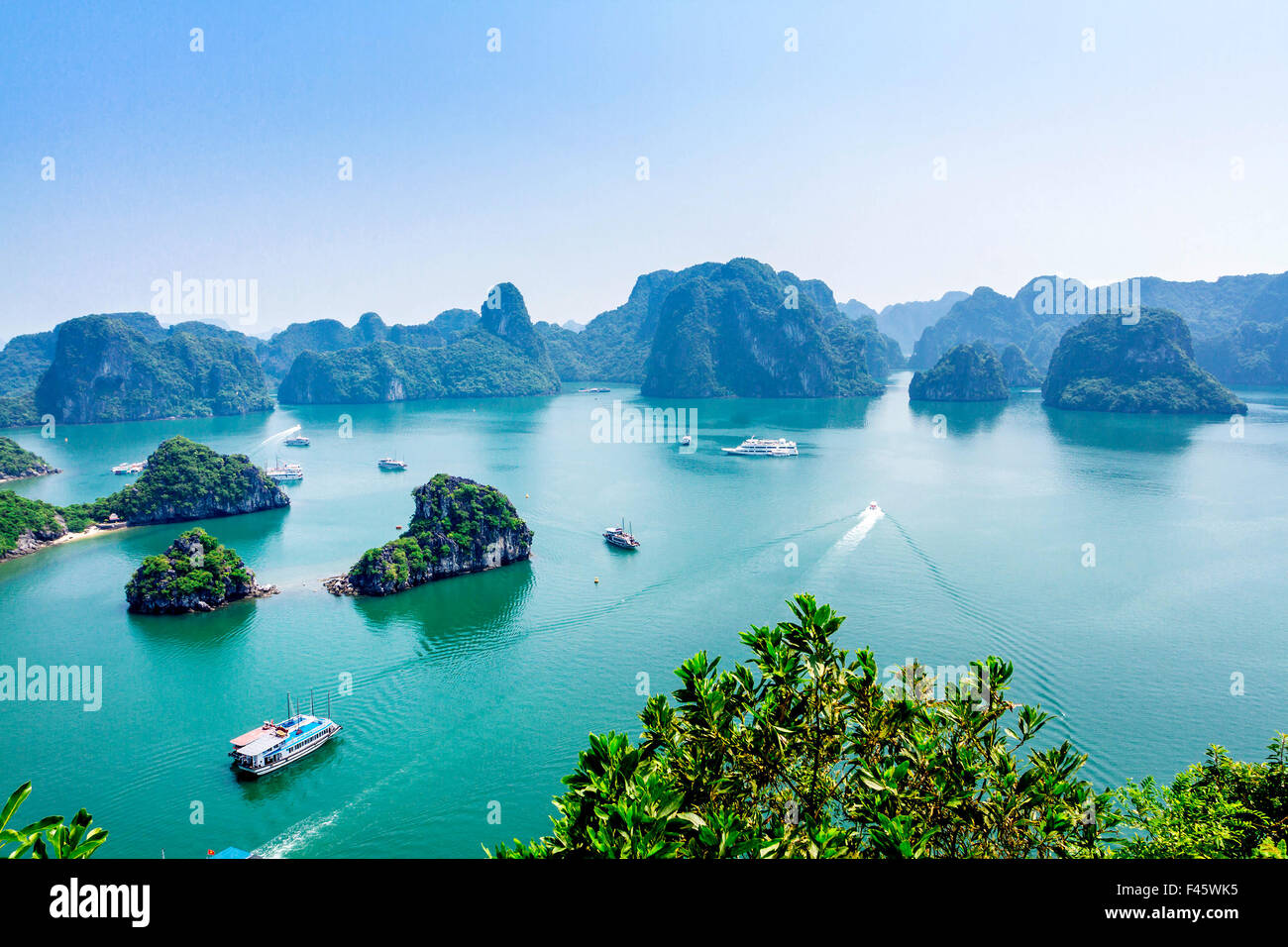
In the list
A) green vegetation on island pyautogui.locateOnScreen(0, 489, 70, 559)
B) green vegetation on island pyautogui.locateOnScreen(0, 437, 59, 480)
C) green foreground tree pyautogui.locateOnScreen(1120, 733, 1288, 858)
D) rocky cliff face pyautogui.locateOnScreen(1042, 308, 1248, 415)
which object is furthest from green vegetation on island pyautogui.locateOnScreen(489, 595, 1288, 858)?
rocky cliff face pyautogui.locateOnScreen(1042, 308, 1248, 415)

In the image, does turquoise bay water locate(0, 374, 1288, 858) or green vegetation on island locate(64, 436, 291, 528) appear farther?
green vegetation on island locate(64, 436, 291, 528)

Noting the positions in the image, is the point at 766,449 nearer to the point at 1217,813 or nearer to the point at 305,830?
the point at 305,830

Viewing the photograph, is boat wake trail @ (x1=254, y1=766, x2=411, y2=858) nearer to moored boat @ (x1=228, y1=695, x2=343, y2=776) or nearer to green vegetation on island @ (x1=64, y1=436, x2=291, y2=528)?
moored boat @ (x1=228, y1=695, x2=343, y2=776)

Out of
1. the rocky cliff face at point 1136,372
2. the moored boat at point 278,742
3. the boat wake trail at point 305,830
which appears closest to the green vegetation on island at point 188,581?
the moored boat at point 278,742

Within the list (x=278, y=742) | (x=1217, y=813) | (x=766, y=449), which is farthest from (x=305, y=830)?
(x=766, y=449)

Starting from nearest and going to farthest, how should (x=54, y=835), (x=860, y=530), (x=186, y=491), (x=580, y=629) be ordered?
1. (x=54, y=835)
2. (x=580, y=629)
3. (x=860, y=530)
4. (x=186, y=491)
